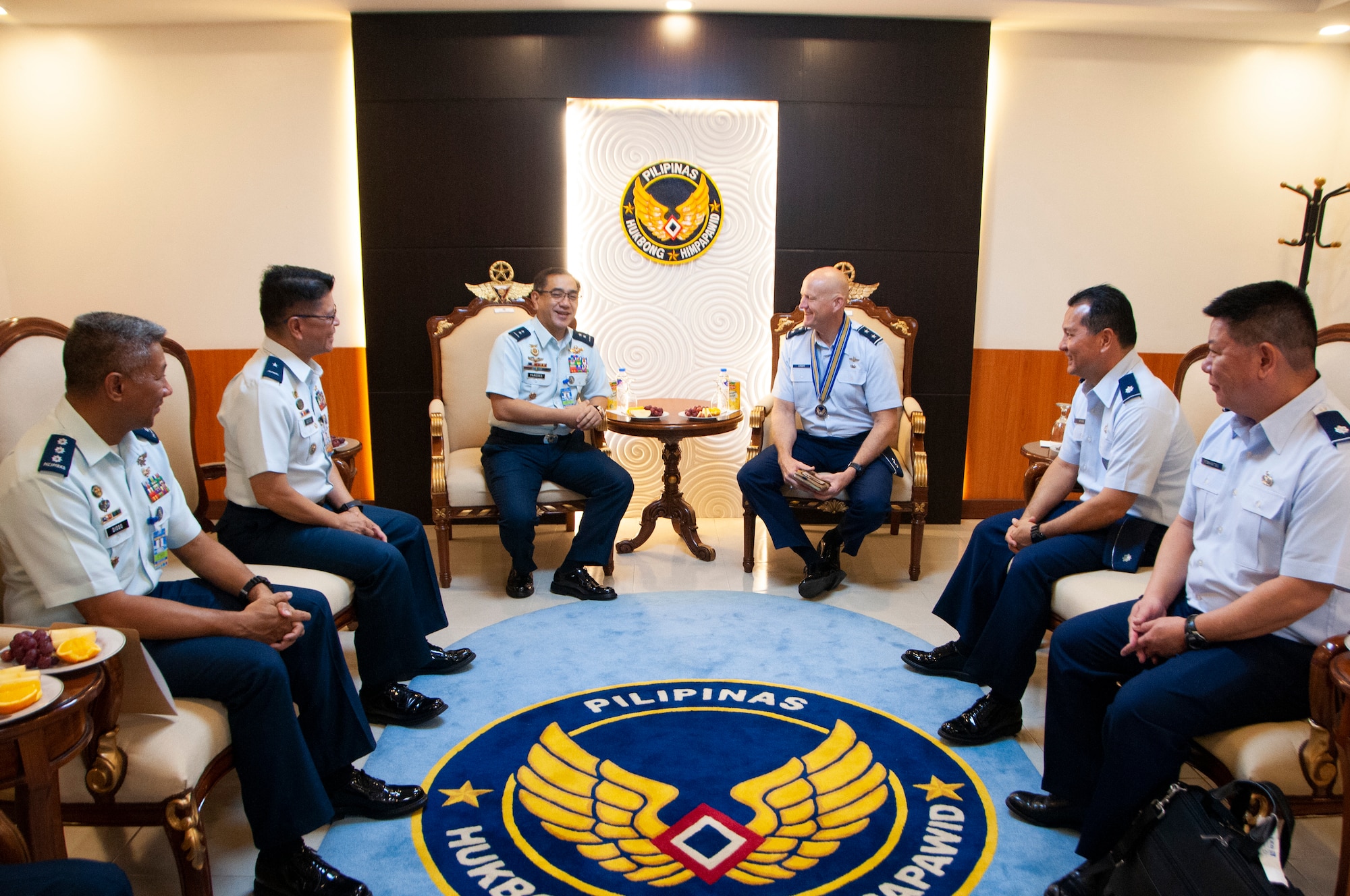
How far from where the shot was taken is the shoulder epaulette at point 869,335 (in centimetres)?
402

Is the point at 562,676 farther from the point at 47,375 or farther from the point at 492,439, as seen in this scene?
the point at 47,375

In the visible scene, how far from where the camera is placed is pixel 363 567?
2648 millimetres

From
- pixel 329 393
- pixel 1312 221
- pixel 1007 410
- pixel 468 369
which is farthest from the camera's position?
pixel 1007 410

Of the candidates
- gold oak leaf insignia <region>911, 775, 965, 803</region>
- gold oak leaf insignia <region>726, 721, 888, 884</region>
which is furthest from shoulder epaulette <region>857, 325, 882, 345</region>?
gold oak leaf insignia <region>911, 775, 965, 803</region>

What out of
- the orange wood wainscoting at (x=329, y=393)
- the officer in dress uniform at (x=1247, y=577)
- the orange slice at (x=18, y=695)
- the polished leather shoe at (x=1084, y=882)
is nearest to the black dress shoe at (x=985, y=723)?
the officer in dress uniform at (x=1247, y=577)

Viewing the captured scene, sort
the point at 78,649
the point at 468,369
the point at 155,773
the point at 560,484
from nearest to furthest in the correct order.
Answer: the point at 78,649, the point at 155,773, the point at 560,484, the point at 468,369

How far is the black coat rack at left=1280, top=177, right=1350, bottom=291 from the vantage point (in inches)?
181

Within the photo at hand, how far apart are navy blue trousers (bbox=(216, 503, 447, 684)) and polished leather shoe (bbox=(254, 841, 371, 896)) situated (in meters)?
0.78

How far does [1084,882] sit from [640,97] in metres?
3.95

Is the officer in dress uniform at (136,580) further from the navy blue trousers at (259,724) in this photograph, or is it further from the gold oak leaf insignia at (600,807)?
the gold oak leaf insignia at (600,807)

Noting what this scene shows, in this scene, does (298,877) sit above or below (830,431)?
below

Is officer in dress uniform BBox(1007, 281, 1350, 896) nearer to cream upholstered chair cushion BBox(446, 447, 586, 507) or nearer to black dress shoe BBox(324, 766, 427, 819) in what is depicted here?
black dress shoe BBox(324, 766, 427, 819)

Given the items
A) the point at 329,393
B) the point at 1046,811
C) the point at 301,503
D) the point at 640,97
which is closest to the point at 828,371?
the point at 640,97

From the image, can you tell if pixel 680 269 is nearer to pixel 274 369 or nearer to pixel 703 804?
pixel 274 369
